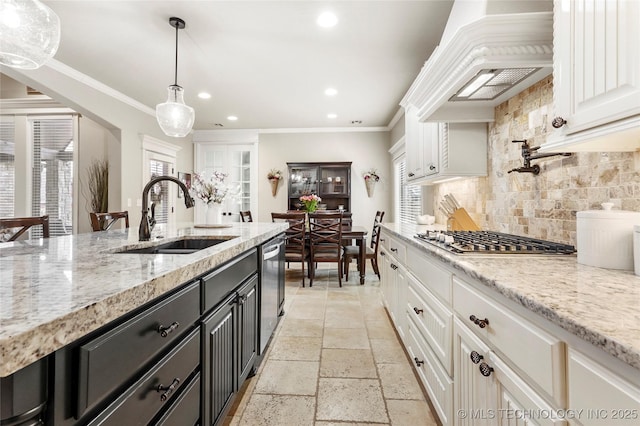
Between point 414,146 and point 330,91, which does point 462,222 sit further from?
point 330,91

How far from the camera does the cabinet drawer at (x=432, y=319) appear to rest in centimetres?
136

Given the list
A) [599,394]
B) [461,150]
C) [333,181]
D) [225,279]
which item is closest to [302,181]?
Result: [333,181]

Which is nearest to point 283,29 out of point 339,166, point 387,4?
point 387,4

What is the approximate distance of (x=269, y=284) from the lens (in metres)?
2.31

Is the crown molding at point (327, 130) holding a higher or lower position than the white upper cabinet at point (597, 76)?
higher

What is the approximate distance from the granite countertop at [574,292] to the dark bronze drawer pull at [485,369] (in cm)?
28

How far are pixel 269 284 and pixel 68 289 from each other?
166cm

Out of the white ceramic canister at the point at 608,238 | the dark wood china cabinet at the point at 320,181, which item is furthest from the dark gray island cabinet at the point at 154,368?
the dark wood china cabinet at the point at 320,181

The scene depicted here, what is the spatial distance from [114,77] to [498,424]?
5.09m

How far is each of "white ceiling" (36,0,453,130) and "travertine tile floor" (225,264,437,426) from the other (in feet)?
9.14

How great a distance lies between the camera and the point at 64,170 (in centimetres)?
484

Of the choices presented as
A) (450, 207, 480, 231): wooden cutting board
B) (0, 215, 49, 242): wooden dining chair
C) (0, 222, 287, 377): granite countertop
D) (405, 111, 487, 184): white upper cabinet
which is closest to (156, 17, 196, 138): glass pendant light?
(0, 215, 49, 242): wooden dining chair

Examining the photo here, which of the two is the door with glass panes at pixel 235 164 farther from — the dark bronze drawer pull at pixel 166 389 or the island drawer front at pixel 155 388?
the dark bronze drawer pull at pixel 166 389

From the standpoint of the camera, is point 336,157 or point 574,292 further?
point 336,157
